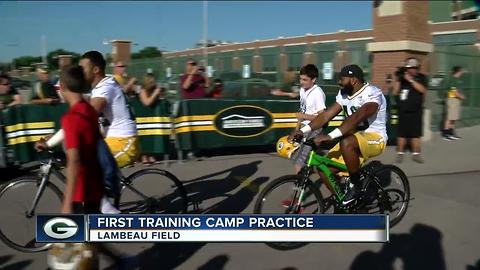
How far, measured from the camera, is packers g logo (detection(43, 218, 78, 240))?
8.86ft

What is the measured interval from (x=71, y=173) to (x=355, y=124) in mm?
2739

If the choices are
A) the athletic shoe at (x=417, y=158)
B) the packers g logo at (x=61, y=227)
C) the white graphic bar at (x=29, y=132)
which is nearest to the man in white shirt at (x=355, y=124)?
the packers g logo at (x=61, y=227)

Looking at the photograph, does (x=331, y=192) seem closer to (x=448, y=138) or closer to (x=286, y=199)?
(x=286, y=199)

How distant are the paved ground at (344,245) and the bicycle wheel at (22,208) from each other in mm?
119

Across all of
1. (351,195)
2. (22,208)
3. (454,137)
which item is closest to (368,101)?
(351,195)

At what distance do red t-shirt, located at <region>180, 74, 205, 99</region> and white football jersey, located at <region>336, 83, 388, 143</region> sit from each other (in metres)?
4.56

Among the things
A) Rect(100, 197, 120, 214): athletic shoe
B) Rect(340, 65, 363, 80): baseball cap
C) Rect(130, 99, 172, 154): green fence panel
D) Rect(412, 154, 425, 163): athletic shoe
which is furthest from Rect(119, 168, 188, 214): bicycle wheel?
Rect(412, 154, 425, 163): athletic shoe

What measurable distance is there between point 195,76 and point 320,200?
17.3ft

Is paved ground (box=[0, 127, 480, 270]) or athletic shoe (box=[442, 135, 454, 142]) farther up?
paved ground (box=[0, 127, 480, 270])

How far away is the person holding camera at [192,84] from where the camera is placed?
9.15 meters

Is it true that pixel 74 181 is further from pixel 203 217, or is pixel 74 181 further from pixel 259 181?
pixel 259 181

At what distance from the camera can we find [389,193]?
5223 mm

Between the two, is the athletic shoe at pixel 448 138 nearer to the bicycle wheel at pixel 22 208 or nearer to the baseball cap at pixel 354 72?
the baseball cap at pixel 354 72

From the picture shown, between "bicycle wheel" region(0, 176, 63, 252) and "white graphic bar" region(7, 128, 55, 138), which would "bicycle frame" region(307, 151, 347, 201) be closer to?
"bicycle wheel" region(0, 176, 63, 252)
